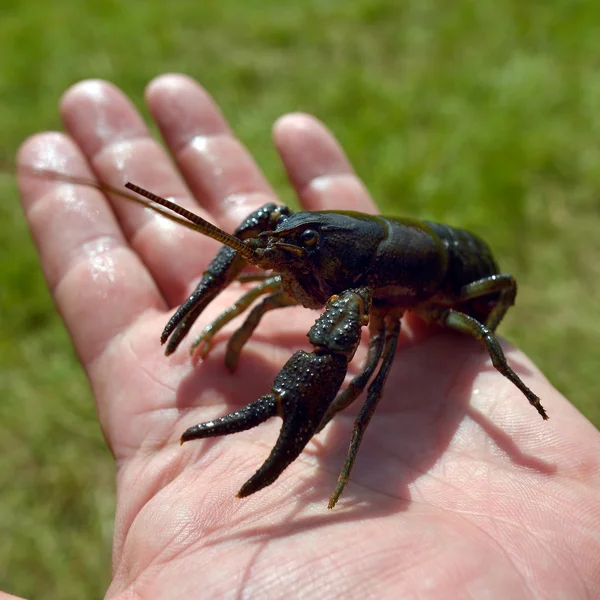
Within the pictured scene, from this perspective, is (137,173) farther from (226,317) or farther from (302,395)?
(302,395)

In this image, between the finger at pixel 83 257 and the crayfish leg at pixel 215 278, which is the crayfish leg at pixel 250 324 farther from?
the finger at pixel 83 257

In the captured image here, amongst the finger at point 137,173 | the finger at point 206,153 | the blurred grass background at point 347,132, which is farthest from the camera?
the finger at point 206,153

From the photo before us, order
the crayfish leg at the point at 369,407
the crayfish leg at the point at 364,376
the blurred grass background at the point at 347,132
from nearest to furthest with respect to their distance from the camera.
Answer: the crayfish leg at the point at 369,407
the crayfish leg at the point at 364,376
the blurred grass background at the point at 347,132

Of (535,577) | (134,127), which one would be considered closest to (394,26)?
(134,127)

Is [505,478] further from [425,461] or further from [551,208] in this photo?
[551,208]

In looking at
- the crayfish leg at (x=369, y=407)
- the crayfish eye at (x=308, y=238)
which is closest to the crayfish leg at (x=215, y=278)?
the crayfish eye at (x=308, y=238)

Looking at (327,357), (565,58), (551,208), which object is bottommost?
(551,208)

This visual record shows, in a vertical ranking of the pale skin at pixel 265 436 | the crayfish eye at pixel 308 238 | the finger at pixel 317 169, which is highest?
the crayfish eye at pixel 308 238
